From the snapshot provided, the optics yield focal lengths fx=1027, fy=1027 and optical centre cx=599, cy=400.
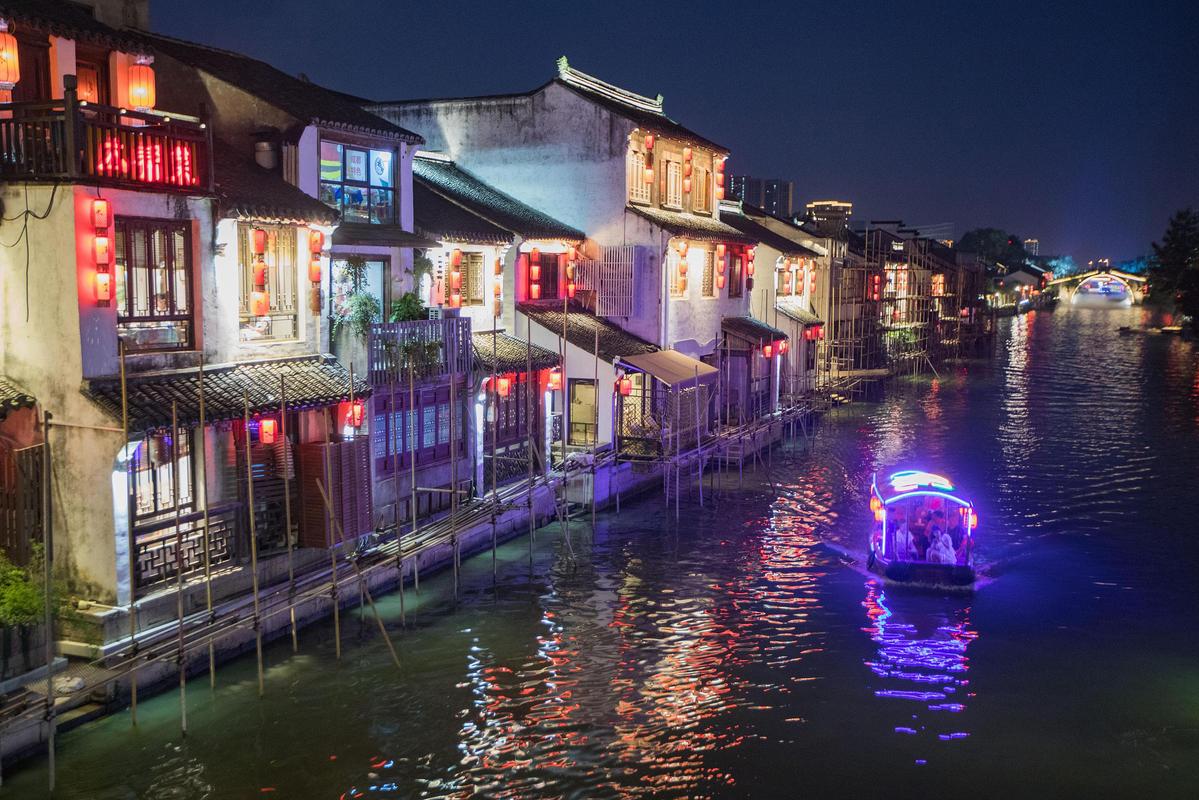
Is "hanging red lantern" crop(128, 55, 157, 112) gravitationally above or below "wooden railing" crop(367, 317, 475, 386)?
above

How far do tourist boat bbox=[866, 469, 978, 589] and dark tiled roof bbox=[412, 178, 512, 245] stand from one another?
13.6m

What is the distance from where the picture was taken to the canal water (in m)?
16.4

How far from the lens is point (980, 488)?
38.8 m

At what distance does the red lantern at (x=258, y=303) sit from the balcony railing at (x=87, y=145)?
309cm

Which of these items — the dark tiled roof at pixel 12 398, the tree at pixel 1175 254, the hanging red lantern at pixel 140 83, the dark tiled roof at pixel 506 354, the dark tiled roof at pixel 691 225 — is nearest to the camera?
the dark tiled roof at pixel 12 398

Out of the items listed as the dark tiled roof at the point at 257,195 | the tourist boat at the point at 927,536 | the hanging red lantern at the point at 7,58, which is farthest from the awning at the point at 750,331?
the hanging red lantern at the point at 7,58

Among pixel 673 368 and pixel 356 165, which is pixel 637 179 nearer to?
pixel 673 368

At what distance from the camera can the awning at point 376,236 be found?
25156 mm

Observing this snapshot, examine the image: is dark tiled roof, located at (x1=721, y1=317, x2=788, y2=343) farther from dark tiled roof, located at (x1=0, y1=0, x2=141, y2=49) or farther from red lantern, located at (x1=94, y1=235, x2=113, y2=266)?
red lantern, located at (x1=94, y1=235, x2=113, y2=266)

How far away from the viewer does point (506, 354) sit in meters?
31.3

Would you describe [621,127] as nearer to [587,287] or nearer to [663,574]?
[587,287]

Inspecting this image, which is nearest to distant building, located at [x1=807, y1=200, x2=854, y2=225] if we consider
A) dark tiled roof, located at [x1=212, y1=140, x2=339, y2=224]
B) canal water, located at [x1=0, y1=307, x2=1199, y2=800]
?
canal water, located at [x1=0, y1=307, x2=1199, y2=800]

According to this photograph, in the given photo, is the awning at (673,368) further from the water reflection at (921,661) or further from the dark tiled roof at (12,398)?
the dark tiled roof at (12,398)

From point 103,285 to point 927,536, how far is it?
2011 centimetres
